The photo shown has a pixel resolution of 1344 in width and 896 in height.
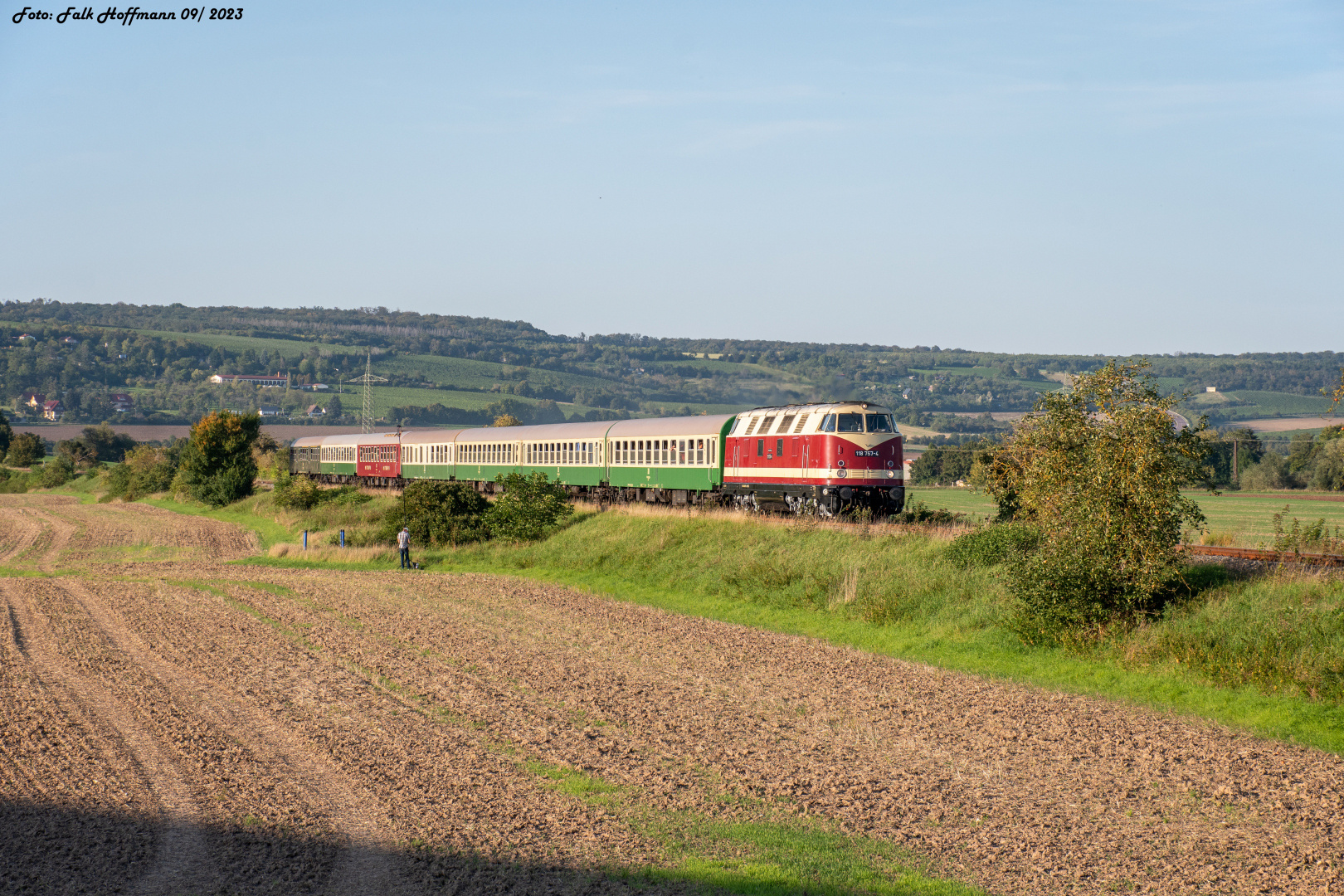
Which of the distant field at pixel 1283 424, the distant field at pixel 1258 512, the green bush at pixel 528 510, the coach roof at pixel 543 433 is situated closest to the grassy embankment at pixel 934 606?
the green bush at pixel 528 510

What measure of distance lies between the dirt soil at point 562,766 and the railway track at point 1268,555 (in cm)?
710

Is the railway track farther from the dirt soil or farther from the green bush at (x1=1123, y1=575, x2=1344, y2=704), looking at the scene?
the dirt soil

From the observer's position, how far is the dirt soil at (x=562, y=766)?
975 centimetres

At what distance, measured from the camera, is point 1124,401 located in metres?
18.9

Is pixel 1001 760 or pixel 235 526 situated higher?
pixel 1001 760

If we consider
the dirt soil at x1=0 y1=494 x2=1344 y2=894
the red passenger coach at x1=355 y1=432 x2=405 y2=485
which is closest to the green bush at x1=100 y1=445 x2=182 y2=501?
the red passenger coach at x1=355 y1=432 x2=405 y2=485

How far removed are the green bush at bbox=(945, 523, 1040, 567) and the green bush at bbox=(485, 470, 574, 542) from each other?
18.9m

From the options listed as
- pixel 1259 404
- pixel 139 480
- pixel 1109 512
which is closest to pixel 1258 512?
pixel 1109 512

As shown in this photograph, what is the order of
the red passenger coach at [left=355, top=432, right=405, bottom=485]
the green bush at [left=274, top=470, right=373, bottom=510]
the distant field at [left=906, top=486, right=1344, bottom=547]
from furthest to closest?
the red passenger coach at [left=355, top=432, right=405, bottom=485] → the green bush at [left=274, top=470, right=373, bottom=510] → the distant field at [left=906, top=486, right=1344, bottom=547]

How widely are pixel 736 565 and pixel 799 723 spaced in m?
13.1

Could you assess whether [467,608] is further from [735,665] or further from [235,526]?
[235,526]

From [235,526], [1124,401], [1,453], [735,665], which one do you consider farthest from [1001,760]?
[1,453]

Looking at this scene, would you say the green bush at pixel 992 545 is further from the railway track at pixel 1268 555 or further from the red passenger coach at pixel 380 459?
the red passenger coach at pixel 380 459

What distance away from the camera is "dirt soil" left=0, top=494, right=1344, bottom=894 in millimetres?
9750
